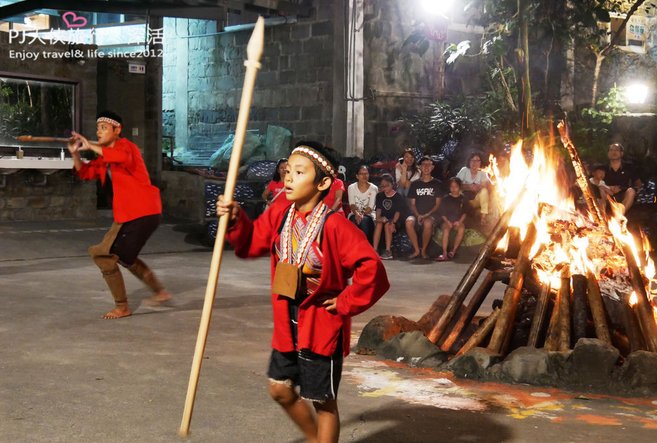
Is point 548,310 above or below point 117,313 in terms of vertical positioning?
above

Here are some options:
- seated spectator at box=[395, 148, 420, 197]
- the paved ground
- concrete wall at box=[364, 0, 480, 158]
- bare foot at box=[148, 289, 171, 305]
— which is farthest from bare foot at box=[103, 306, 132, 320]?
concrete wall at box=[364, 0, 480, 158]

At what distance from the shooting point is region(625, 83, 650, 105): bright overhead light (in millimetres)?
22984

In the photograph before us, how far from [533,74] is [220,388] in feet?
57.6

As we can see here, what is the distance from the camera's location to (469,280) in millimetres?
7887

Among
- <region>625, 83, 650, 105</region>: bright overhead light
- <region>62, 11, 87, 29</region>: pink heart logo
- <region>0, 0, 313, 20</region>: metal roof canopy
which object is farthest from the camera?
<region>625, 83, 650, 105</region>: bright overhead light

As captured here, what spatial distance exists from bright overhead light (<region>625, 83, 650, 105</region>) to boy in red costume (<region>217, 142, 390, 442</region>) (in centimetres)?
1964

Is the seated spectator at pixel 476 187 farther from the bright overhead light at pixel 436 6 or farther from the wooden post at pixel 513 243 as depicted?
the wooden post at pixel 513 243

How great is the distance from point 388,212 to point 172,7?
6988mm

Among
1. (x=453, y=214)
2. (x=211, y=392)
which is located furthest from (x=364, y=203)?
(x=211, y=392)

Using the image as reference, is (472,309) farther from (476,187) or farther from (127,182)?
(476,187)

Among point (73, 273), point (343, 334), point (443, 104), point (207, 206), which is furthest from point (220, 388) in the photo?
point (443, 104)

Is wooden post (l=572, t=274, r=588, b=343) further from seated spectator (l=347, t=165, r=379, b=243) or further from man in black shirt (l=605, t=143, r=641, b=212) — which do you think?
seated spectator (l=347, t=165, r=379, b=243)

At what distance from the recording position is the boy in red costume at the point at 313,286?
4.58m

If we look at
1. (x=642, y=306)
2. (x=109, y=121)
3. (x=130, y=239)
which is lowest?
(x=642, y=306)
